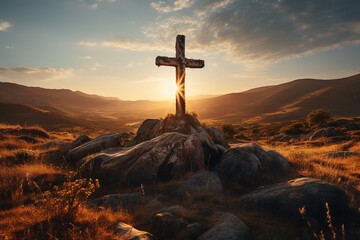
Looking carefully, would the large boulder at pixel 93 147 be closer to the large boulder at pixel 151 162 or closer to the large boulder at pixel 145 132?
the large boulder at pixel 145 132

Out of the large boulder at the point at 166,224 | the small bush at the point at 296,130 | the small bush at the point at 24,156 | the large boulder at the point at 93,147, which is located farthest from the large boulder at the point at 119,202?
the small bush at the point at 296,130

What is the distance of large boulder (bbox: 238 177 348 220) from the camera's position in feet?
21.6

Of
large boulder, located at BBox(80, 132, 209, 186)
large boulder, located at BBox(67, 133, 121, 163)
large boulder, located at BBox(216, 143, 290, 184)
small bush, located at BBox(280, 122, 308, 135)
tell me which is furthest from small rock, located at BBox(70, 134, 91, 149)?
small bush, located at BBox(280, 122, 308, 135)

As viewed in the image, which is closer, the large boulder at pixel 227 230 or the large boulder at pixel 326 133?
the large boulder at pixel 227 230

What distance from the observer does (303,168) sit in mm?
11375

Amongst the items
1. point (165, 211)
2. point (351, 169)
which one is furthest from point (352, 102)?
point (165, 211)

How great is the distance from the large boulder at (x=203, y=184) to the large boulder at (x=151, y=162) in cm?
79

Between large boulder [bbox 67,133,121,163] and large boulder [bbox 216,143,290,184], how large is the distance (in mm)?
6188

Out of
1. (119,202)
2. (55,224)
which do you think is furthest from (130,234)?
(119,202)

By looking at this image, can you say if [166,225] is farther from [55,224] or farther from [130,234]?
[55,224]

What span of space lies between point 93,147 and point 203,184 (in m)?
6.62

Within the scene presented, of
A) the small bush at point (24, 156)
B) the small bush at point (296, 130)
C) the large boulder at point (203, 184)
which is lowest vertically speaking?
the small bush at point (296, 130)

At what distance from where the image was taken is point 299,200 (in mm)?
6789

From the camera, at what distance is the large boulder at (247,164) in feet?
30.8
